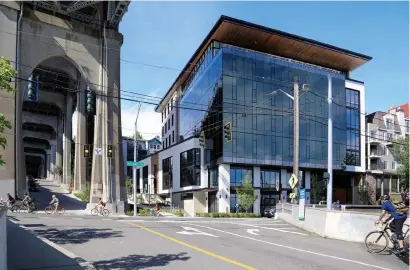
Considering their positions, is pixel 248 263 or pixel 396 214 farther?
pixel 396 214

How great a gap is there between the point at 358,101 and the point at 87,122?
4072cm

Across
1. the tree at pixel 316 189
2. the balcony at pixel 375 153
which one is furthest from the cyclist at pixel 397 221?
the balcony at pixel 375 153

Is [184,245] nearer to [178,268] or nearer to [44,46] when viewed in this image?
[178,268]

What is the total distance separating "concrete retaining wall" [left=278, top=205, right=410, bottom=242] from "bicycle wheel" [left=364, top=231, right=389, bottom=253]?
1.41 m

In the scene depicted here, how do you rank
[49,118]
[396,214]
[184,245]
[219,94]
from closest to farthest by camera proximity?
[396,214] < [184,245] < [219,94] < [49,118]

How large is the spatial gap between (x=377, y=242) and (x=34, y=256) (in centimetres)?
931

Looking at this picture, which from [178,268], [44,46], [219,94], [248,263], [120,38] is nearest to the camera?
[178,268]

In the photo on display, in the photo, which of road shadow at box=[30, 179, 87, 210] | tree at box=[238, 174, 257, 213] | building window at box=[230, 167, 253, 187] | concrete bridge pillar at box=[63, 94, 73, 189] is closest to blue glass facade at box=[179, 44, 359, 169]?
building window at box=[230, 167, 253, 187]

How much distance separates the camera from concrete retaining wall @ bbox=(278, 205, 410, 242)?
14.3m

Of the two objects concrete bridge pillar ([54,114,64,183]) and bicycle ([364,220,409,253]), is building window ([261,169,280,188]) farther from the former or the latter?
concrete bridge pillar ([54,114,64,183])

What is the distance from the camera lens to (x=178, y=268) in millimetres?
8828

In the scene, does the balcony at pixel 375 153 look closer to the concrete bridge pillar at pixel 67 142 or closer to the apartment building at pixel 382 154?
the apartment building at pixel 382 154

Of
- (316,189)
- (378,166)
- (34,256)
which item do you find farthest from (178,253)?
(378,166)

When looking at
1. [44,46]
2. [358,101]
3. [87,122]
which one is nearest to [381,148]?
[358,101]
